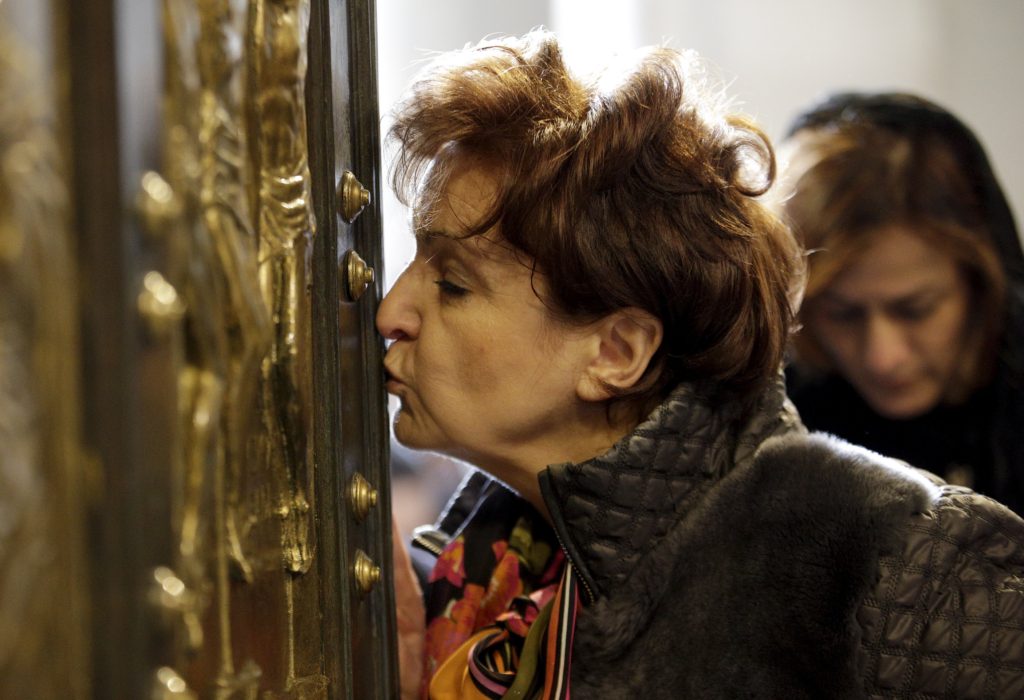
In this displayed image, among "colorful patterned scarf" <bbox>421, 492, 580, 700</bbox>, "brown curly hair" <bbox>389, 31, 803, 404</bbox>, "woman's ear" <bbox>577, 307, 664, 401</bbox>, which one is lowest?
"colorful patterned scarf" <bbox>421, 492, 580, 700</bbox>

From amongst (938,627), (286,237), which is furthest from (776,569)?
(286,237)

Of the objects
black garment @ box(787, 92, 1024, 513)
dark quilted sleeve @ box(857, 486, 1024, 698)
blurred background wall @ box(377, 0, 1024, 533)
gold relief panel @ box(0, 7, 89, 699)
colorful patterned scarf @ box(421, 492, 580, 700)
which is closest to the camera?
gold relief panel @ box(0, 7, 89, 699)

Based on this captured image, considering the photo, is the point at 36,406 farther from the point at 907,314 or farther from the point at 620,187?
the point at 907,314

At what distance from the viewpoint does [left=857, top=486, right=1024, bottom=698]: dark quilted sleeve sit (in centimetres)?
97

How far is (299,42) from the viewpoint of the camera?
704 millimetres

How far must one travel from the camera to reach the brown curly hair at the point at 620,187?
1.05 meters

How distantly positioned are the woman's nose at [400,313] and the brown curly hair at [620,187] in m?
0.07

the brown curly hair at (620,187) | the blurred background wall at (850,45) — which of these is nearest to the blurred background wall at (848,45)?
the blurred background wall at (850,45)

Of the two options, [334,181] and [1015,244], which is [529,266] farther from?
[1015,244]

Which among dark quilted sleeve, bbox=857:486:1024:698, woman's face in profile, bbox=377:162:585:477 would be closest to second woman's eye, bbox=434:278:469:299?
woman's face in profile, bbox=377:162:585:477

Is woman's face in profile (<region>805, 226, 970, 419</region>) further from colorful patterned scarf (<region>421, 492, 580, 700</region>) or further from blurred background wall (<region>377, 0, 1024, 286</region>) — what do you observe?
blurred background wall (<region>377, 0, 1024, 286</region>)

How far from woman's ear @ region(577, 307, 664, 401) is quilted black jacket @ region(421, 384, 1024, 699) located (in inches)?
1.9

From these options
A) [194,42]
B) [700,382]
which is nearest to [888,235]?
[700,382]

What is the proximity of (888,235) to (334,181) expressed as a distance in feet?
3.44
